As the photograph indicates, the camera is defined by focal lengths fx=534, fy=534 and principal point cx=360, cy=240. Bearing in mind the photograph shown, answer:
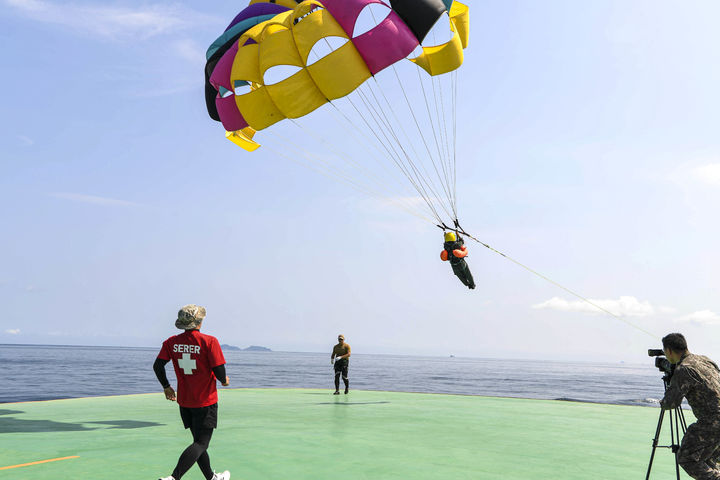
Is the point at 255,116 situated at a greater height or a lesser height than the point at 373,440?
greater

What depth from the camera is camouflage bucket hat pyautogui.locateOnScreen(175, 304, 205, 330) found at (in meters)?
4.36

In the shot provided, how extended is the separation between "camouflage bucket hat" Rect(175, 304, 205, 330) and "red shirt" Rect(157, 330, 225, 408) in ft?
0.23

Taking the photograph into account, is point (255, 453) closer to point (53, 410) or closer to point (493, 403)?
point (53, 410)

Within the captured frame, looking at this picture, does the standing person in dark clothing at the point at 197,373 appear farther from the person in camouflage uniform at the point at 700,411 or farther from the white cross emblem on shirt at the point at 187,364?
the person in camouflage uniform at the point at 700,411

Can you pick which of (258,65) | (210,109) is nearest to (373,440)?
(258,65)

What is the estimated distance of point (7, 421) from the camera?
7906mm

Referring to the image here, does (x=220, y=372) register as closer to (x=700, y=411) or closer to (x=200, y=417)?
(x=200, y=417)

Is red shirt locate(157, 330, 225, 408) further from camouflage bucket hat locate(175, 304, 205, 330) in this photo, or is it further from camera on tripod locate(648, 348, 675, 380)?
camera on tripod locate(648, 348, 675, 380)

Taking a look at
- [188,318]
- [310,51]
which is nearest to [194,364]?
[188,318]

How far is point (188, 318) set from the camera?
4.36 metres

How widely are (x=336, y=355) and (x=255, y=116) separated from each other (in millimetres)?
6511

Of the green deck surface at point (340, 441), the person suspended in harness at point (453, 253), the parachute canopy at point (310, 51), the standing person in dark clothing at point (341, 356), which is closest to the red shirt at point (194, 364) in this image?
the green deck surface at point (340, 441)

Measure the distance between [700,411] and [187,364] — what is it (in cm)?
397

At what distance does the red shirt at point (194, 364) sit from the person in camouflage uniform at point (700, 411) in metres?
3.50
